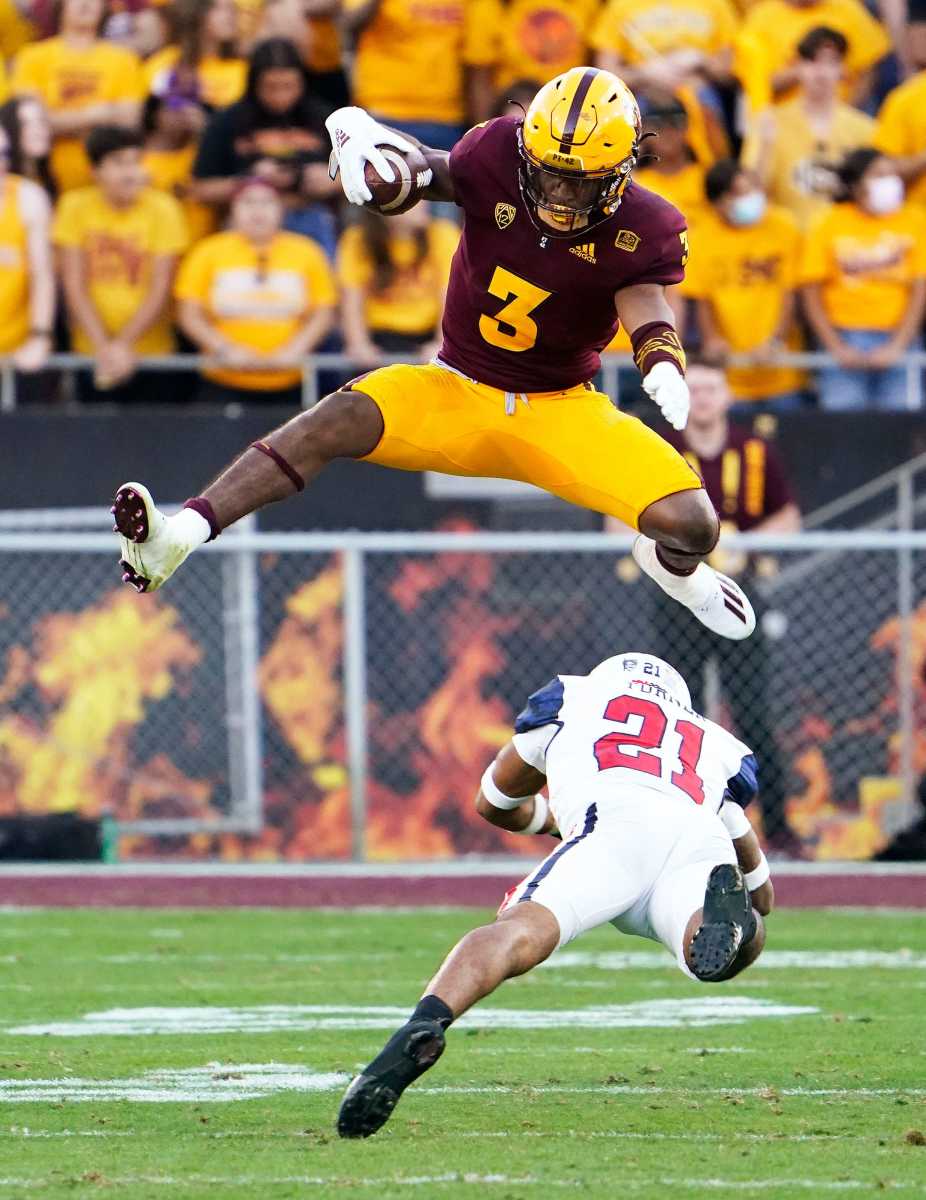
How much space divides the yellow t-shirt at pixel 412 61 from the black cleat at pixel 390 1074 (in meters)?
8.12

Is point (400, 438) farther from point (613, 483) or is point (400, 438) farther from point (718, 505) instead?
point (718, 505)

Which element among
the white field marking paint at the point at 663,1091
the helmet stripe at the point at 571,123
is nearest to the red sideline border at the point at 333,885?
the white field marking paint at the point at 663,1091

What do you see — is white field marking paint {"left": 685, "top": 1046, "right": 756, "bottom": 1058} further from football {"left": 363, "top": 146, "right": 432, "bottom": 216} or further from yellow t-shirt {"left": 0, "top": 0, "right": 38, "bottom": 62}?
yellow t-shirt {"left": 0, "top": 0, "right": 38, "bottom": 62}

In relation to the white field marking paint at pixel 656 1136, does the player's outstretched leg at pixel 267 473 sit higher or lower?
higher

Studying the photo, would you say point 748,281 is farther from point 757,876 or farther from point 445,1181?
point 445,1181

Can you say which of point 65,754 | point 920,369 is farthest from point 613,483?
point 920,369

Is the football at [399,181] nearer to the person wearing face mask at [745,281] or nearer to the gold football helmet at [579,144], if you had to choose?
the gold football helmet at [579,144]

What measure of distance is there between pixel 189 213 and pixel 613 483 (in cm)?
598

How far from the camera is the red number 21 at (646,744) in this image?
5.87m

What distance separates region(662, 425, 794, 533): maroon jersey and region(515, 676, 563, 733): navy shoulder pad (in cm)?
441

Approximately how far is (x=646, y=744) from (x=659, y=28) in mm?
7440

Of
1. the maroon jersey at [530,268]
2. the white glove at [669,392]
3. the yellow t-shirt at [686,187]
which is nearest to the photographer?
the white glove at [669,392]

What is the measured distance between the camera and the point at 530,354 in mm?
6871

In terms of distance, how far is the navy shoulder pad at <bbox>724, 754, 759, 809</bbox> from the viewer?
6242 millimetres
